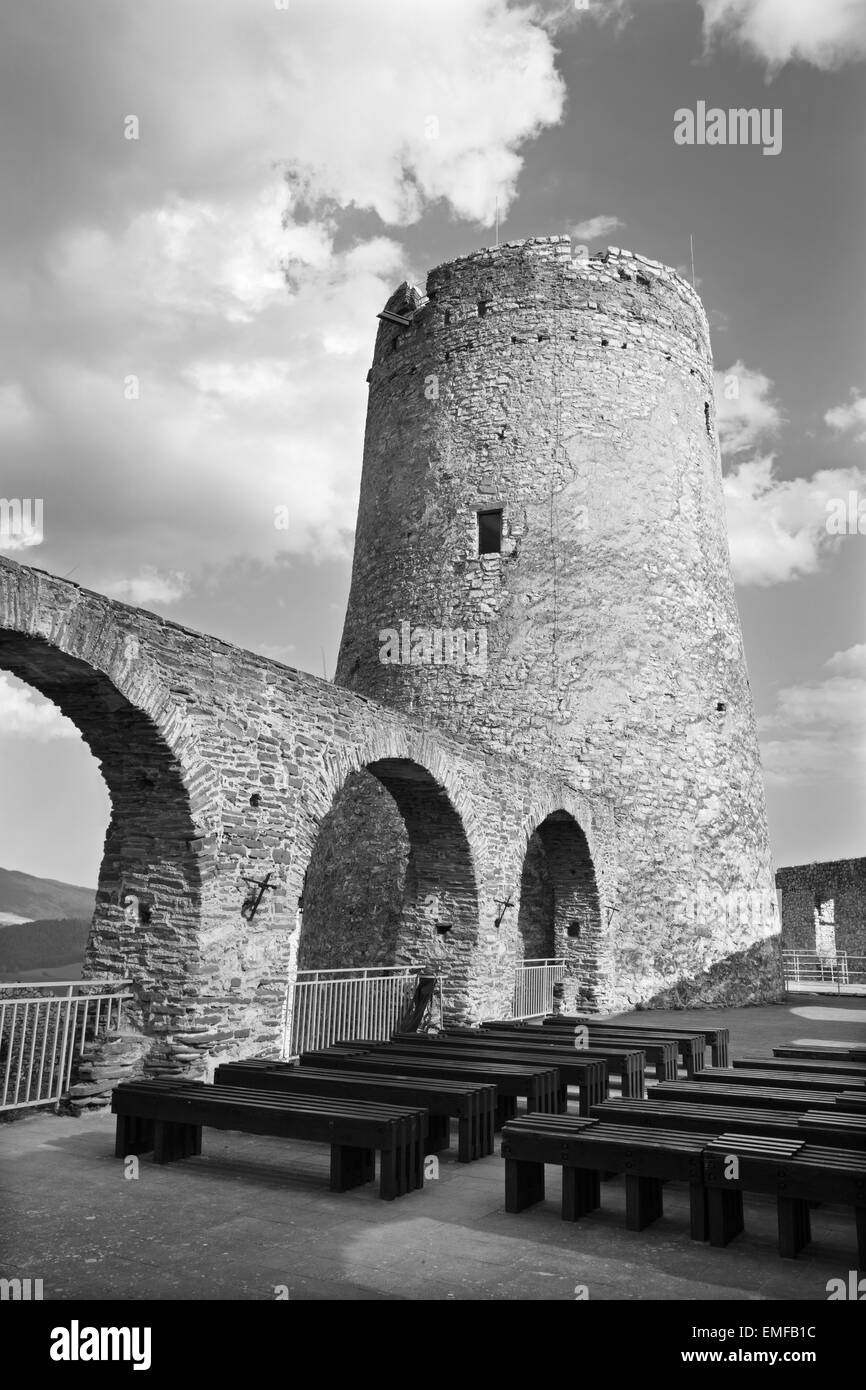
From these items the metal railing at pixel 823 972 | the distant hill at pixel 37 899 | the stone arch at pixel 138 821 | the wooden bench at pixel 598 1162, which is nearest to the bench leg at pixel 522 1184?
the wooden bench at pixel 598 1162

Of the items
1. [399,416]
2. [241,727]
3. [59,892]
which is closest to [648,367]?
[399,416]

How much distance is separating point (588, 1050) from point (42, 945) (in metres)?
42.6

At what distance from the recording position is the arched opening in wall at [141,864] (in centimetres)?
725

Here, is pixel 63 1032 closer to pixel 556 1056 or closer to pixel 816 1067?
pixel 556 1056

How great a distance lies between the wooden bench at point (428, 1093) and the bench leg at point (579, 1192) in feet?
2.99

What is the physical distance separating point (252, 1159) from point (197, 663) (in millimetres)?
3814

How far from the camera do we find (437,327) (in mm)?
17031

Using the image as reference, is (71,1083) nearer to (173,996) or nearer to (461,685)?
(173,996)

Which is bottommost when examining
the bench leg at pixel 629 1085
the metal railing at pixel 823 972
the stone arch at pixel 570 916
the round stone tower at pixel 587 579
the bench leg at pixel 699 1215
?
the bench leg at pixel 699 1215

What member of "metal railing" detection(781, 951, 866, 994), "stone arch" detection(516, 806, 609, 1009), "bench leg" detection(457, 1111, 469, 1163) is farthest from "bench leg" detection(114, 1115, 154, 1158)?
"metal railing" detection(781, 951, 866, 994)

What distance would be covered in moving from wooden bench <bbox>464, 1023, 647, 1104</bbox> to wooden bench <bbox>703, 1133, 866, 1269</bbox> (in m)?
2.40

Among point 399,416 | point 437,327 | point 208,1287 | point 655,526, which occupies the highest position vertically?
point 437,327

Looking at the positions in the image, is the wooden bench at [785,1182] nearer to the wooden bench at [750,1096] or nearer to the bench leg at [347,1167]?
the wooden bench at [750,1096]

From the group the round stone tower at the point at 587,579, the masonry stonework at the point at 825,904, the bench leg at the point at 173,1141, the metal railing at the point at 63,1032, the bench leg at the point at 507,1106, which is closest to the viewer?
the bench leg at the point at 173,1141
